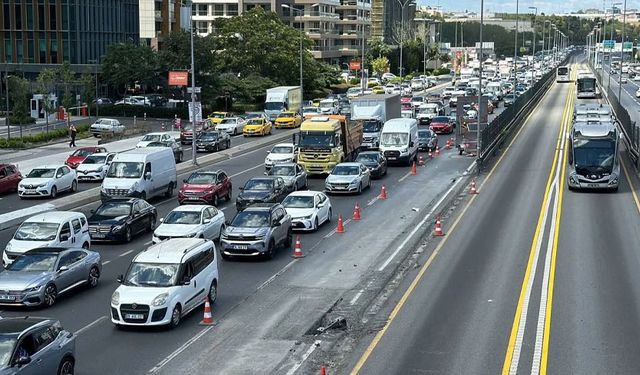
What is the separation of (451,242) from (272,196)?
337 inches

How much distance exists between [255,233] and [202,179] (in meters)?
11.6

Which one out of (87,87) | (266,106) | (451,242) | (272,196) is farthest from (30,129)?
(451,242)

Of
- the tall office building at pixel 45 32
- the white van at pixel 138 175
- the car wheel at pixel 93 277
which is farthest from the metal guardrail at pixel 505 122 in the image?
the tall office building at pixel 45 32

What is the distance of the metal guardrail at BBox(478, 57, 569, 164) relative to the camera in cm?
5442

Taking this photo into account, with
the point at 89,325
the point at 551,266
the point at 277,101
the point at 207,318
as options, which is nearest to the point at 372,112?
the point at 277,101

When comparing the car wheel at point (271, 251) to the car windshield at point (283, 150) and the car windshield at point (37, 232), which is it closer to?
the car windshield at point (37, 232)

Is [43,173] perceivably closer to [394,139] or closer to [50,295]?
[394,139]

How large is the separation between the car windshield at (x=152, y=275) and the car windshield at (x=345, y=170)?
21669 millimetres

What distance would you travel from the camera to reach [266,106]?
8662cm

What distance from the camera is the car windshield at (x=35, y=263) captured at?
24844 millimetres

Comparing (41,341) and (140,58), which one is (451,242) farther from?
(140,58)

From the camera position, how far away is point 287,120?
81.8 m

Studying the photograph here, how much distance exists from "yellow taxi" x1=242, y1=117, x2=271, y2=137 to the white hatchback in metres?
41.2

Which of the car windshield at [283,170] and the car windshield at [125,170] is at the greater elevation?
the car windshield at [125,170]
